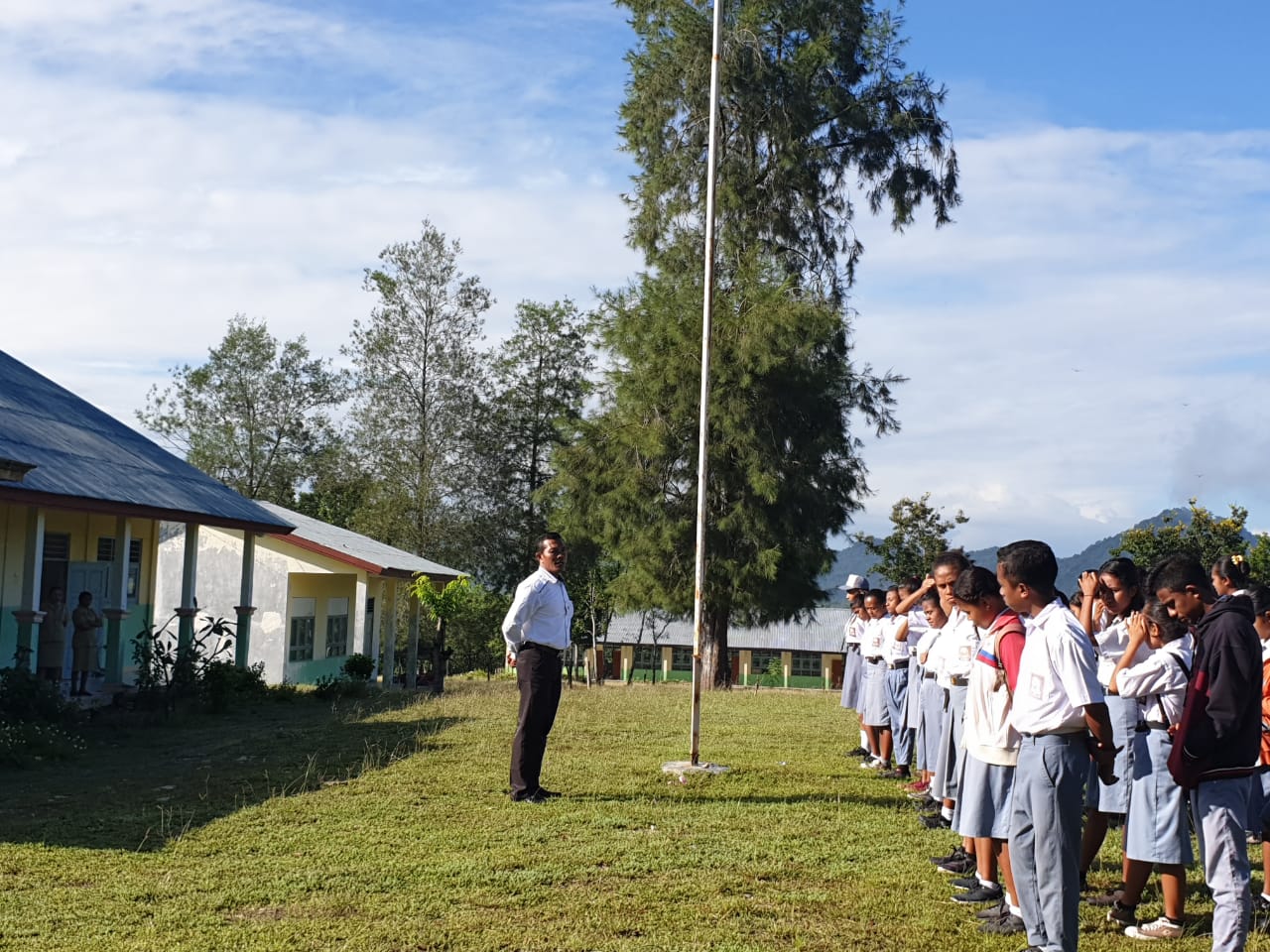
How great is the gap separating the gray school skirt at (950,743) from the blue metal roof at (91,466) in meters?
10.2

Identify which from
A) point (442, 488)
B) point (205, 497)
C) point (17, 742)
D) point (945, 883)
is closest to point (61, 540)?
point (205, 497)

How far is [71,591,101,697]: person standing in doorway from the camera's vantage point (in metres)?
16.8

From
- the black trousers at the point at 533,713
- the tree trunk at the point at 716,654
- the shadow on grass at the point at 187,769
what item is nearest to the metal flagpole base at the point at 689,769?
the black trousers at the point at 533,713

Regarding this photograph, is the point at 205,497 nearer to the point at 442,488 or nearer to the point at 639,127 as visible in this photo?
the point at 639,127

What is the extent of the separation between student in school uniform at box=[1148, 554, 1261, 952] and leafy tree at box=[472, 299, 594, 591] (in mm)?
36625

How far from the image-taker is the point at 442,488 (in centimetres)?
4197

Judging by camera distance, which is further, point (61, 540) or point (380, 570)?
point (380, 570)

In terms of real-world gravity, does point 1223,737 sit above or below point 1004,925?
above

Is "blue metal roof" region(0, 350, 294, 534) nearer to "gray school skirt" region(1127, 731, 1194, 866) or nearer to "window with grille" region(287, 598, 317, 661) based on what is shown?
"window with grille" region(287, 598, 317, 661)

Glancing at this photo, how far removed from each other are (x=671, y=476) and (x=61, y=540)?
1186 centimetres

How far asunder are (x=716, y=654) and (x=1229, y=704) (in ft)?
69.3

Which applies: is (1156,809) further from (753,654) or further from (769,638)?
(769,638)

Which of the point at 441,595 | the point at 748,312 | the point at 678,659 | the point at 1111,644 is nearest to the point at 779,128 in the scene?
the point at 748,312

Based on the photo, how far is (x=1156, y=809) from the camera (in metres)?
6.13
